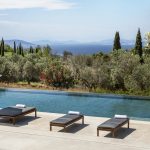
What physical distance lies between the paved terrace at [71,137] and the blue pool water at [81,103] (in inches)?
78.9

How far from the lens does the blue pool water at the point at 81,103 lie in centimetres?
1603

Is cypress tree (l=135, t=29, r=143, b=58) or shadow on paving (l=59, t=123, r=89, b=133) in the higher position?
cypress tree (l=135, t=29, r=143, b=58)

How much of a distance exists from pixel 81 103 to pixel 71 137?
18.7 feet

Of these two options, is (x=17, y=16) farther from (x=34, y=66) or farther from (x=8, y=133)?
(x=8, y=133)

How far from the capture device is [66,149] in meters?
10.8

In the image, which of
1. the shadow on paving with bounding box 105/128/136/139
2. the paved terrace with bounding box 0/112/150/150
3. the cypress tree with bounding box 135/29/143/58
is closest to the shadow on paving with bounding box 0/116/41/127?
the paved terrace with bounding box 0/112/150/150

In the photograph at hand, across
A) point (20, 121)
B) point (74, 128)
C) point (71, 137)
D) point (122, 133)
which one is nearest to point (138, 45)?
point (20, 121)

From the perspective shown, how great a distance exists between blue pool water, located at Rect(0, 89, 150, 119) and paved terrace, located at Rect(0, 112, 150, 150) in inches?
78.9

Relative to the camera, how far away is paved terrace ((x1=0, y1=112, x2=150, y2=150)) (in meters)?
11.0

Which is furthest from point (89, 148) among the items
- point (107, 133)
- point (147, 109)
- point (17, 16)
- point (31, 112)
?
point (17, 16)

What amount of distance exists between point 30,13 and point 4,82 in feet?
59.6

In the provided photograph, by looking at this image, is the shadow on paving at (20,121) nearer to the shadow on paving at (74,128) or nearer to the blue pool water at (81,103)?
the shadow on paving at (74,128)

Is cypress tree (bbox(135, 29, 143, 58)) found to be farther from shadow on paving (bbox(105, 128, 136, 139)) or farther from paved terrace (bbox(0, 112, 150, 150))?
shadow on paving (bbox(105, 128, 136, 139))


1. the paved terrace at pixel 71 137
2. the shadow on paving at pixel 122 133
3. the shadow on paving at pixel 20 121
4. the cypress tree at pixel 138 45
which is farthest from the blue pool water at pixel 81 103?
the cypress tree at pixel 138 45
